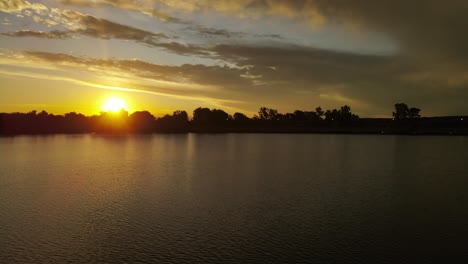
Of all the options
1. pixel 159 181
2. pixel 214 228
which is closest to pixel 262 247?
pixel 214 228

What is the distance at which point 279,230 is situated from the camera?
2711 centimetres

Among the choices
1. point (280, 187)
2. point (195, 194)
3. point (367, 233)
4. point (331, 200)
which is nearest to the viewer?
point (367, 233)

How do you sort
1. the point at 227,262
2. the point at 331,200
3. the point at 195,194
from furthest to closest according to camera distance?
the point at 195,194 → the point at 331,200 → the point at 227,262

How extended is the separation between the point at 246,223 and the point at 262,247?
5299mm

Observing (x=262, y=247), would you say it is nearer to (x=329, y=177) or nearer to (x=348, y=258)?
(x=348, y=258)

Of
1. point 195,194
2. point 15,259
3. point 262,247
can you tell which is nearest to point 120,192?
point 195,194

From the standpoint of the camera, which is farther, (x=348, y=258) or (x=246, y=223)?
(x=246, y=223)

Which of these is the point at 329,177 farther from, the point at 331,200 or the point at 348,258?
the point at 348,258

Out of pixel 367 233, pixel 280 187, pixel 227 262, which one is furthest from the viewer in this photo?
pixel 280 187

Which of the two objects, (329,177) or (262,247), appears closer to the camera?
(262,247)

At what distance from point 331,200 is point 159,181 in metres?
22.9

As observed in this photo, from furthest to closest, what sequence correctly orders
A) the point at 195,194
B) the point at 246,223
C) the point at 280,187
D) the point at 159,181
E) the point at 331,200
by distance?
the point at 159,181
the point at 280,187
the point at 195,194
the point at 331,200
the point at 246,223

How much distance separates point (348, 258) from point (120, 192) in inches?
1083

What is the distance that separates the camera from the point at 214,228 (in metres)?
27.7
